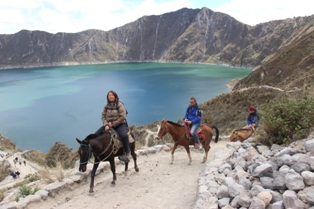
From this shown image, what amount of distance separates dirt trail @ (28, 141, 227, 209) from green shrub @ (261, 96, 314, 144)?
2.47m

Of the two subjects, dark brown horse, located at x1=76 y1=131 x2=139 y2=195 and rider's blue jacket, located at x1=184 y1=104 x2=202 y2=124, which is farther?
rider's blue jacket, located at x1=184 y1=104 x2=202 y2=124

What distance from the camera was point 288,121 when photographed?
5.96 m

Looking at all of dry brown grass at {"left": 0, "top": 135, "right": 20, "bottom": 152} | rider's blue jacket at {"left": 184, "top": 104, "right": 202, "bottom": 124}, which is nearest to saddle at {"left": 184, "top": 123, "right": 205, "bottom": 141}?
rider's blue jacket at {"left": 184, "top": 104, "right": 202, "bottom": 124}

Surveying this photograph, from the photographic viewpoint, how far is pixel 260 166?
5.00m

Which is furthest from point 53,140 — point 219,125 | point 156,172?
point 156,172

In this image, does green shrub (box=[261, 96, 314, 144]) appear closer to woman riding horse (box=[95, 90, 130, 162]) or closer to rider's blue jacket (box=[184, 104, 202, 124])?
rider's blue jacket (box=[184, 104, 202, 124])

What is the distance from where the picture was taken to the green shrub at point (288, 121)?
19.0 ft

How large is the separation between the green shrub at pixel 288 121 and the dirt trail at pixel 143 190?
8.12 feet

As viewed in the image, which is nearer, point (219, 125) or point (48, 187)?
point (48, 187)

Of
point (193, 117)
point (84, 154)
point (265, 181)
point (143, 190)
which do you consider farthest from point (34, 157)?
point (265, 181)

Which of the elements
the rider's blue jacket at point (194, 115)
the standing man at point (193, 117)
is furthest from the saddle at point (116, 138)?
the rider's blue jacket at point (194, 115)

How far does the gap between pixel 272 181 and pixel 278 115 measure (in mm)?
2101

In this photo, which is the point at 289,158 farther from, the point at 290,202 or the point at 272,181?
the point at 290,202

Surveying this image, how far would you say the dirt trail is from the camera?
6.86 metres
